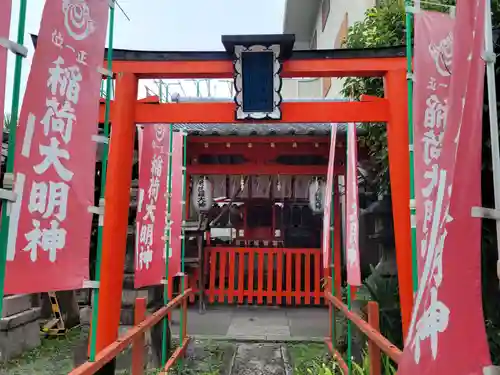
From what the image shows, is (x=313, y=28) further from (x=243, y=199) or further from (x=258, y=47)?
(x=258, y=47)

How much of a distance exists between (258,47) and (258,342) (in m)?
5.29

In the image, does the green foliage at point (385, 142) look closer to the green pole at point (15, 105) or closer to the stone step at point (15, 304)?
the green pole at point (15, 105)

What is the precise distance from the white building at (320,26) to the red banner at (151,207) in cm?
652

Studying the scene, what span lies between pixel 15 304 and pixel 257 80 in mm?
5595

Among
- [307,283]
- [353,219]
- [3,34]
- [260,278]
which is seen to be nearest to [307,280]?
[307,283]

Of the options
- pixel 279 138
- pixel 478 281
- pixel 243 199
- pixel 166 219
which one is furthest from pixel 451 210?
pixel 243 199

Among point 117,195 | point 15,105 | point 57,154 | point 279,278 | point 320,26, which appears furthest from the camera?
point 320,26

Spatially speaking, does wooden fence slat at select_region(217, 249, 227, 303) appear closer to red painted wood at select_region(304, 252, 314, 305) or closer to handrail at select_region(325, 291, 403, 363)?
red painted wood at select_region(304, 252, 314, 305)

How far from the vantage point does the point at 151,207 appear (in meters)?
5.01

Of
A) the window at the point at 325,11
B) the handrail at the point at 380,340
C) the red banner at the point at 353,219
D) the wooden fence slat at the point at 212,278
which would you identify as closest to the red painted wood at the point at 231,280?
the wooden fence slat at the point at 212,278

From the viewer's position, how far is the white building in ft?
37.6

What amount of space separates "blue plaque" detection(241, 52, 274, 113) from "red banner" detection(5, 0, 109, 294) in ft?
5.22

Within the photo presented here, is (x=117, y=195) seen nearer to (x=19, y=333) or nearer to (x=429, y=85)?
(x=429, y=85)

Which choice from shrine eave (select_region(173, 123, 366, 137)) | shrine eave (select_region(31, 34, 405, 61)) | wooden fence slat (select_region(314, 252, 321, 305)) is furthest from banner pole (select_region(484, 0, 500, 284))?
wooden fence slat (select_region(314, 252, 321, 305))
